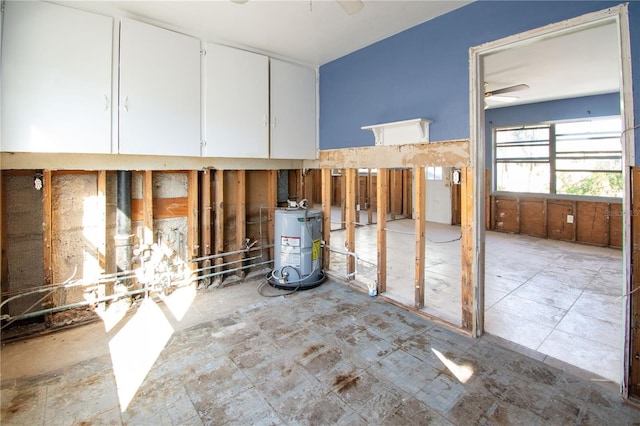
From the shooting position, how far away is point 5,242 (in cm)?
271

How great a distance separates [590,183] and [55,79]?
8.15 m

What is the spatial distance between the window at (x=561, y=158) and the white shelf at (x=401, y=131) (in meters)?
5.29

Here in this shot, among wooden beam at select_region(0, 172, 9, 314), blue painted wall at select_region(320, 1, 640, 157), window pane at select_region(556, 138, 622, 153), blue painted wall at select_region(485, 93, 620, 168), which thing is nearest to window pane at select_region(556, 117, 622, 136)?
window pane at select_region(556, 138, 622, 153)

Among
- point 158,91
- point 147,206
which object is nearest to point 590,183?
point 158,91

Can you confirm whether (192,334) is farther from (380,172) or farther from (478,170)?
(478,170)

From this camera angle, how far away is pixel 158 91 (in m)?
2.92

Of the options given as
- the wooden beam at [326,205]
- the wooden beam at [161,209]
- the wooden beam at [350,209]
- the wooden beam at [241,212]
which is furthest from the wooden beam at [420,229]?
the wooden beam at [161,209]

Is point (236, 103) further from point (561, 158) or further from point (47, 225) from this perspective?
point (561, 158)

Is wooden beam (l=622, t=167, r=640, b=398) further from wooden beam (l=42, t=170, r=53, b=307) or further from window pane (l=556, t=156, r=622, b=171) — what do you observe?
window pane (l=556, t=156, r=622, b=171)

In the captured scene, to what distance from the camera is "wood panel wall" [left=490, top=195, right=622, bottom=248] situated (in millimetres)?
5875

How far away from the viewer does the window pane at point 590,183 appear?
6.02 metres

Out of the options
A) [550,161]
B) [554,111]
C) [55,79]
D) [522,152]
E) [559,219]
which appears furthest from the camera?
[522,152]

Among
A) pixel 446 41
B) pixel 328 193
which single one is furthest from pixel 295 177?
pixel 446 41

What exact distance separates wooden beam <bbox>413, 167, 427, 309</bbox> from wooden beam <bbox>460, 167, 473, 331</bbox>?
41 centimetres
